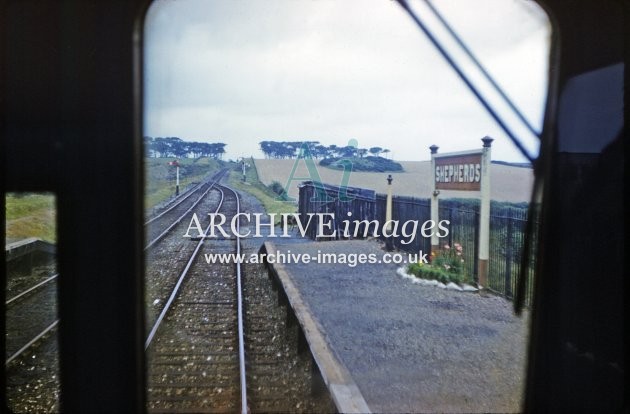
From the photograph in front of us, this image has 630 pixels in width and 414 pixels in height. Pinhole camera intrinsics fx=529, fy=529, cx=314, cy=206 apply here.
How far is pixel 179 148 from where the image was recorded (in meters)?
1.84

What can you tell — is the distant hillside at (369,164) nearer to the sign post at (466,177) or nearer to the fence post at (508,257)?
the sign post at (466,177)

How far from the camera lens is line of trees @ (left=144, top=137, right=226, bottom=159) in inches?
68.8

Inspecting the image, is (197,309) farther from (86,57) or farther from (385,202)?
(86,57)

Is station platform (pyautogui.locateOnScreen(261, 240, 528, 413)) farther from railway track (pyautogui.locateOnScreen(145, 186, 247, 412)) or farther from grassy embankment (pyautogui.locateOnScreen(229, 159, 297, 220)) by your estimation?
railway track (pyautogui.locateOnScreen(145, 186, 247, 412))

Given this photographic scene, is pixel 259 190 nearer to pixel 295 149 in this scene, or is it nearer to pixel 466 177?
pixel 295 149

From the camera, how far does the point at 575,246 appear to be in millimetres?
1897

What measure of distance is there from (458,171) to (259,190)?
819mm

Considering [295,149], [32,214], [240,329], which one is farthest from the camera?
[240,329]

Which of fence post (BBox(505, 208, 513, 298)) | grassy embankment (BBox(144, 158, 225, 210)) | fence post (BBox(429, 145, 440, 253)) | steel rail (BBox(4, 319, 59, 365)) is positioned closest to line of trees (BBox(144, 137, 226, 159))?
grassy embankment (BBox(144, 158, 225, 210))

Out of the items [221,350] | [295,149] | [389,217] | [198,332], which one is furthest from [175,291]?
[389,217]

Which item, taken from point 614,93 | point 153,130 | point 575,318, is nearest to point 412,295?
point 575,318

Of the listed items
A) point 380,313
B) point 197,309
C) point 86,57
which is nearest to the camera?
point 86,57

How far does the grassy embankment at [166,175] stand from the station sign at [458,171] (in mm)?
934

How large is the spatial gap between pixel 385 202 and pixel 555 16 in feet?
2.98
